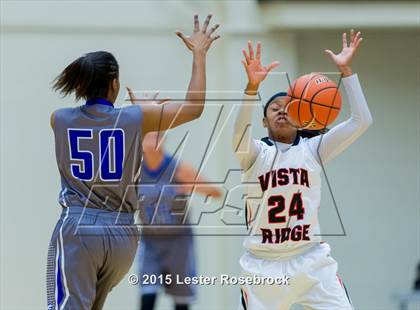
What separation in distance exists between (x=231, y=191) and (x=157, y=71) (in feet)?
3.55

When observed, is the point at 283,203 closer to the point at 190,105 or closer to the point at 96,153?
the point at 190,105

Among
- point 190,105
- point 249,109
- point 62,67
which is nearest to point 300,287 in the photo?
point 249,109

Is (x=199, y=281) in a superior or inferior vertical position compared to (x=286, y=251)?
inferior

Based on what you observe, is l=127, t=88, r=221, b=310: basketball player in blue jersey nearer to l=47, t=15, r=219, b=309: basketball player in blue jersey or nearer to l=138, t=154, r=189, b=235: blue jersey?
l=138, t=154, r=189, b=235: blue jersey

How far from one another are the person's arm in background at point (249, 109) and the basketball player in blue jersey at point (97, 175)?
43 centimetres

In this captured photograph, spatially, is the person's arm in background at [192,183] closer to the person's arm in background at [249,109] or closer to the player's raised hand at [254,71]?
the person's arm in background at [249,109]

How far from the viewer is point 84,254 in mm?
3996

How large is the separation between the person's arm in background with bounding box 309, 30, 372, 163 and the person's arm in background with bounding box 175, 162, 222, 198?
5.94 ft

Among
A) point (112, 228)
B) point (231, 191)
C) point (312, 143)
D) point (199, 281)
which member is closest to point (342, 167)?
point (231, 191)

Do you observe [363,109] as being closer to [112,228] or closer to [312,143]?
[312,143]

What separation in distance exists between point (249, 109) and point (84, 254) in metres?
1.24

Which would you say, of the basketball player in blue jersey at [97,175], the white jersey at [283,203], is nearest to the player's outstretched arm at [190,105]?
the basketball player in blue jersey at [97,175]

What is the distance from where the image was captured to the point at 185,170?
256 inches

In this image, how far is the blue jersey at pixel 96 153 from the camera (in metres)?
4.11
